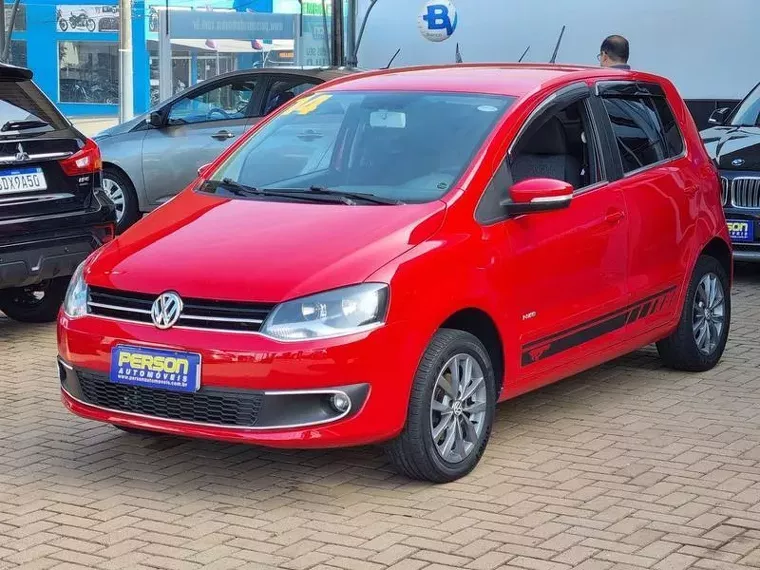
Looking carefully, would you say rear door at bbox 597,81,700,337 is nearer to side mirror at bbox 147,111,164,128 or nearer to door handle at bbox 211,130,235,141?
door handle at bbox 211,130,235,141

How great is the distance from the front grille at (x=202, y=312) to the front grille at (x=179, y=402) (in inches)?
9.8

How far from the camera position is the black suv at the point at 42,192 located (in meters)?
8.05

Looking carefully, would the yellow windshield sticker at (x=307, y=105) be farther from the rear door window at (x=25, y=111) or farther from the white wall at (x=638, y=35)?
the white wall at (x=638, y=35)

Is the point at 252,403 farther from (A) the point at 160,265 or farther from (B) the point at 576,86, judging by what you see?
(B) the point at 576,86

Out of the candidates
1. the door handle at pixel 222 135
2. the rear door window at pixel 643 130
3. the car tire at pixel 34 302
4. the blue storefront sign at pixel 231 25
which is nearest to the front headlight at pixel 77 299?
the rear door window at pixel 643 130

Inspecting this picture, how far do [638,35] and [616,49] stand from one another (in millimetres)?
6295

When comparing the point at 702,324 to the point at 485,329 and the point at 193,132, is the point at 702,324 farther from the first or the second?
the point at 193,132

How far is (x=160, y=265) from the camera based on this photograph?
556cm

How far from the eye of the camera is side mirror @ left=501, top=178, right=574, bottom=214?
5.93 metres

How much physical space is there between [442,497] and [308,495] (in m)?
0.53

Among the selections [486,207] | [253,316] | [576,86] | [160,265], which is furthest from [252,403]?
[576,86]

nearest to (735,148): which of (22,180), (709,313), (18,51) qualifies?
(709,313)

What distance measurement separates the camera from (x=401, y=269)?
5.37m

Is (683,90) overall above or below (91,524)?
above
